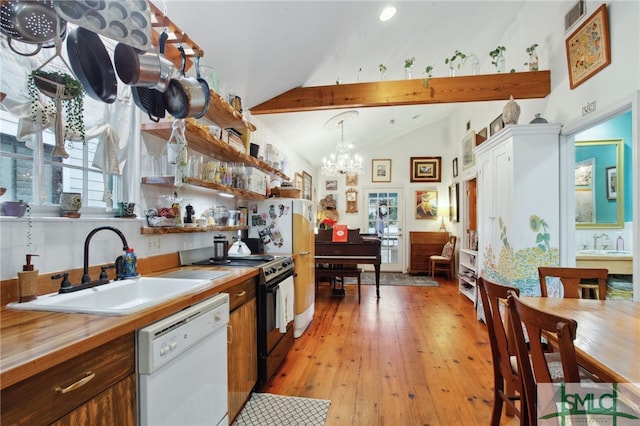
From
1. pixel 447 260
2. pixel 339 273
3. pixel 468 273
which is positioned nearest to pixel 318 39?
pixel 339 273

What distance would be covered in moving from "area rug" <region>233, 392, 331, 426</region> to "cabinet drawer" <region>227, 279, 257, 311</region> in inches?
27.7

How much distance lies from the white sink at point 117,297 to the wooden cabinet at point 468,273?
3962 mm

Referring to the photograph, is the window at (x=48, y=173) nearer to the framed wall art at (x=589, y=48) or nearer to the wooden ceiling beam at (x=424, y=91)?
the wooden ceiling beam at (x=424, y=91)

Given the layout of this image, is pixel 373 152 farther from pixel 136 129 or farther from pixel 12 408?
pixel 12 408

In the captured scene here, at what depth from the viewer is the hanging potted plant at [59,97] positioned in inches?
49.1

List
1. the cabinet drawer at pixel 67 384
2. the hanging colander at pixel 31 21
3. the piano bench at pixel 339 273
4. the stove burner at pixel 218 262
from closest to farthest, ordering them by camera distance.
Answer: the cabinet drawer at pixel 67 384, the hanging colander at pixel 31 21, the stove burner at pixel 218 262, the piano bench at pixel 339 273

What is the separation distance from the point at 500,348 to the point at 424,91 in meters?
2.46

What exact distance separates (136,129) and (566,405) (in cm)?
251

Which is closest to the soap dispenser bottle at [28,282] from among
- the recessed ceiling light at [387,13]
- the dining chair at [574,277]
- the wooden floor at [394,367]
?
the wooden floor at [394,367]

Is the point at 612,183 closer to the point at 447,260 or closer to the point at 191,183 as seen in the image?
the point at 447,260

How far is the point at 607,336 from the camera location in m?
1.18

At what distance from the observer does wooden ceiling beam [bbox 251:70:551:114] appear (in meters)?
2.97

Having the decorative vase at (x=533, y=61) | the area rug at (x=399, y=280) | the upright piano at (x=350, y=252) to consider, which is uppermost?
the decorative vase at (x=533, y=61)

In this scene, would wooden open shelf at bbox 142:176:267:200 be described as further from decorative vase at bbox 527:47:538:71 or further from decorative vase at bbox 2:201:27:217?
decorative vase at bbox 527:47:538:71
